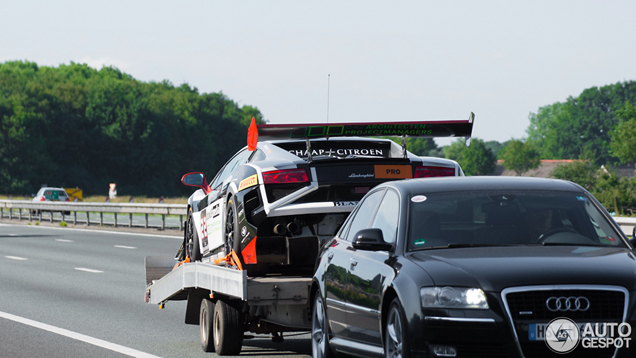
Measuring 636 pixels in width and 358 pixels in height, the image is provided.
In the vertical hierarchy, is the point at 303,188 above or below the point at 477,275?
above

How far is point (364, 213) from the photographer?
7.34 meters

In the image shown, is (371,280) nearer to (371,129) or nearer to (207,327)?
(371,129)

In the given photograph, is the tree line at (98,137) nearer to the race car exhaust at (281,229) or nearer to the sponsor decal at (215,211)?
the sponsor decal at (215,211)

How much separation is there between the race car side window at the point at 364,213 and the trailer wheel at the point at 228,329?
6.63ft

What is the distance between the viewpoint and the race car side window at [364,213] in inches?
283

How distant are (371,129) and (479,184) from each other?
2.34m

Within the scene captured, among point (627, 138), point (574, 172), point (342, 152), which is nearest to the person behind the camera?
point (342, 152)

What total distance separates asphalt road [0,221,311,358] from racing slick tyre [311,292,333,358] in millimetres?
1812

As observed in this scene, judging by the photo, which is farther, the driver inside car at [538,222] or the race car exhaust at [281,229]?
the race car exhaust at [281,229]

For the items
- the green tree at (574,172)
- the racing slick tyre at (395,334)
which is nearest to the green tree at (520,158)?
the green tree at (574,172)

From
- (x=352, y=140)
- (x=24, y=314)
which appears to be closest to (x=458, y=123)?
(x=352, y=140)

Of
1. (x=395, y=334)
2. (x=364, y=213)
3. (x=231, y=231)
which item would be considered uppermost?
(x=364, y=213)

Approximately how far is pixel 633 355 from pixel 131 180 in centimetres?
11952

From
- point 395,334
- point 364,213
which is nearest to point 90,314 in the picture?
point 364,213
